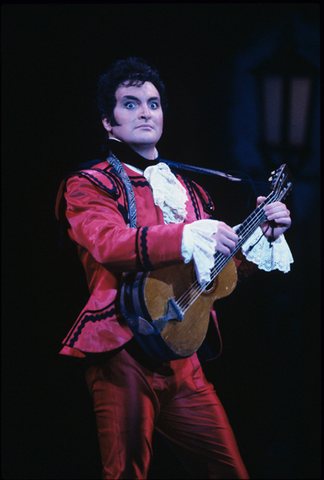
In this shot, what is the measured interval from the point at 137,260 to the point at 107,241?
0.45ft

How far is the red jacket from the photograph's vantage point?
4.86ft

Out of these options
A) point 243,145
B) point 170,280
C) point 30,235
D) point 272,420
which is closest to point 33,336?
point 30,235

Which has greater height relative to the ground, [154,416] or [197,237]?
[197,237]

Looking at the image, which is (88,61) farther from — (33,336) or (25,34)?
(33,336)

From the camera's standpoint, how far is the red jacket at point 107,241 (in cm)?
148

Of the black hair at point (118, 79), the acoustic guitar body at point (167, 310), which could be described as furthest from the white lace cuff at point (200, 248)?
the black hair at point (118, 79)

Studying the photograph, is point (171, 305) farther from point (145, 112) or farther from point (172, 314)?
point (145, 112)

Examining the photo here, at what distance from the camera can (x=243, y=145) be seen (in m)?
2.21

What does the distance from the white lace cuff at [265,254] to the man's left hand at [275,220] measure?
0.03 metres

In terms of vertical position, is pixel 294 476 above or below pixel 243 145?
below

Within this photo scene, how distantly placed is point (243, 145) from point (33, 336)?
57.7 inches

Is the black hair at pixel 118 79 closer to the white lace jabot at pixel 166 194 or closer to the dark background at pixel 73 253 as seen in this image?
the dark background at pixel 73 253

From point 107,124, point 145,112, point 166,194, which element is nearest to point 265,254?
point 166,194

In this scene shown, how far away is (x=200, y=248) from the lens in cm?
148
